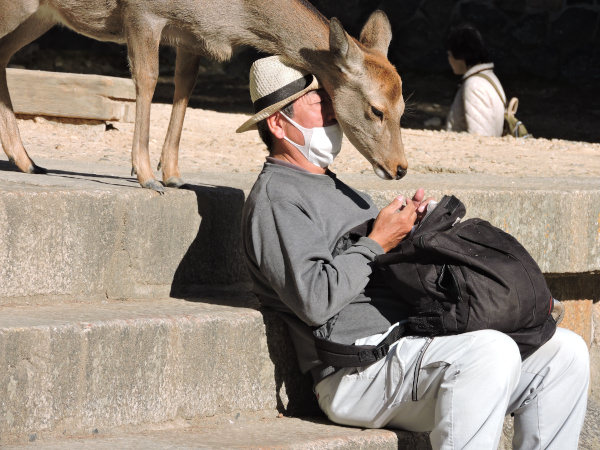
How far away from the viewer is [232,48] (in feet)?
14.2

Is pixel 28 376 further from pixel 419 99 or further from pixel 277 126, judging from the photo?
pixel 419 99

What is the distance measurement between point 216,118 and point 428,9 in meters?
5.98

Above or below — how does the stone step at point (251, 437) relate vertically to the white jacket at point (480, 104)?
above

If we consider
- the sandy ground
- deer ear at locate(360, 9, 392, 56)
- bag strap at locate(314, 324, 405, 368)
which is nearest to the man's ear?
bag strap at locate(314, 324, 405, 368)

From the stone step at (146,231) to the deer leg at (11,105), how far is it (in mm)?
157

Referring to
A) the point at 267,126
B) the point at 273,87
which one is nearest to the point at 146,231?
the point at 267,126

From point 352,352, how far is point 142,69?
170cm

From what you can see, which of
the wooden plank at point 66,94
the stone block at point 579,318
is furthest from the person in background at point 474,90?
the stone block at point 579,318

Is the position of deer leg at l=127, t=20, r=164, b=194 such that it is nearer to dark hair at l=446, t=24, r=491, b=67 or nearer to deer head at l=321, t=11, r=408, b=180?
deer head at l=321, t=11, r=408, b=180

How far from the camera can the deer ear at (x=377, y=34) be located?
430 centimetres

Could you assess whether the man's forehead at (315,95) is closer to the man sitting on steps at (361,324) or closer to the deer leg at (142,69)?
the man sitting on steps at (361,324)

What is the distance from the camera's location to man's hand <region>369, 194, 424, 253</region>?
132 inches

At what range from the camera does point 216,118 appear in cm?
891

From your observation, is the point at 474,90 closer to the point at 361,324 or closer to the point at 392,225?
the point at 392,225
